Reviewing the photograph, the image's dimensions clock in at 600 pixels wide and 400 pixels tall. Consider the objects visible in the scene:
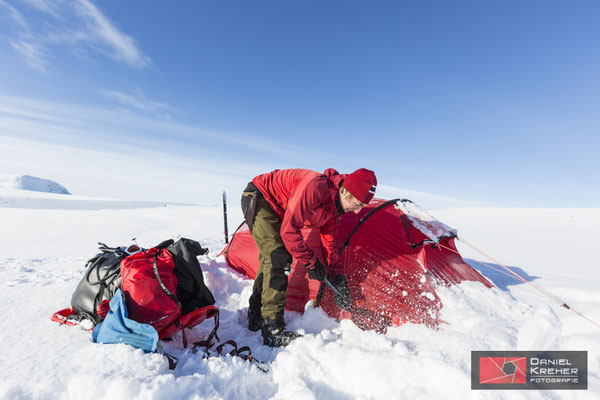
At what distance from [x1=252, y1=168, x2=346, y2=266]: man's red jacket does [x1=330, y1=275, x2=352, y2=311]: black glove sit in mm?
568

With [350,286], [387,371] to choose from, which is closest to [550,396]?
[387,371]

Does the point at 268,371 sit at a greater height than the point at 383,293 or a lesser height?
lesser

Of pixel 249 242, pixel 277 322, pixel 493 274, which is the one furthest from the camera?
pixel 493 274

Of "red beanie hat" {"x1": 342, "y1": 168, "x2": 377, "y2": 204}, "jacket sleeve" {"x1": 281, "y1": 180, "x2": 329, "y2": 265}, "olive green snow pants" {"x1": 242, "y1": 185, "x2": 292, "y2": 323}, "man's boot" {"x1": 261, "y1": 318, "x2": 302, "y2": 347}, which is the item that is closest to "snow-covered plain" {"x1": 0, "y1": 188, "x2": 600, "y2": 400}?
"man's boot" {"x1": 261, "y1": 318, "x2": 302, "y2": 347}

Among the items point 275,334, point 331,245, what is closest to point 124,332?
point 275,334

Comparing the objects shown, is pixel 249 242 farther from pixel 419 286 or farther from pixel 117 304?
pixel 419 286

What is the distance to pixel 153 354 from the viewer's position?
187cm

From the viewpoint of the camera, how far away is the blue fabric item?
1952mm

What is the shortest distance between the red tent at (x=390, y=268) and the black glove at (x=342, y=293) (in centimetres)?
8

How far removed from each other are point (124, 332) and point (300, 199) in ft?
5.54

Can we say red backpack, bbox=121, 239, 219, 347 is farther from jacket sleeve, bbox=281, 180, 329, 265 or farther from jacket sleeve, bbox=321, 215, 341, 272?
jacket sleeve, bbox=321, 215, 341, 272

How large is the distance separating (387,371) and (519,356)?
3.63 feet

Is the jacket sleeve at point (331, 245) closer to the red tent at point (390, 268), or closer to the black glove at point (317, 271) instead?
the red tent at point (390, 268)

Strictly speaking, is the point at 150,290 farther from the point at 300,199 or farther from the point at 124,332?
the point at 300,199
